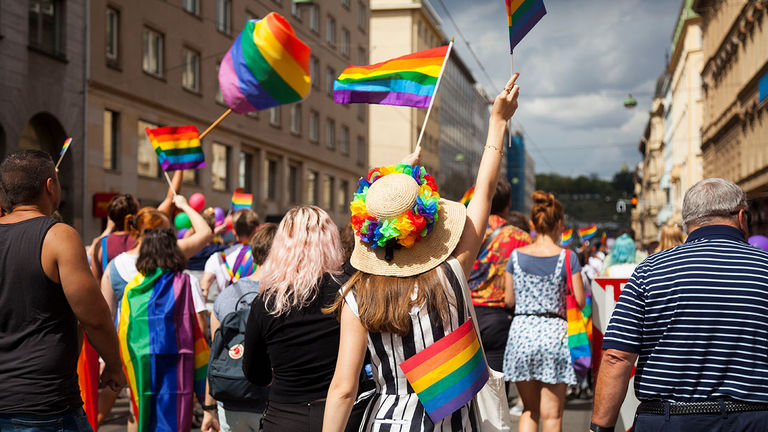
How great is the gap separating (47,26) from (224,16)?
1068 cm

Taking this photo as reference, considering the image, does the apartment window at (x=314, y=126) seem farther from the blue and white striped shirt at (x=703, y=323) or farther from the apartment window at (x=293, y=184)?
the blue and white striped shirt at (x=703, y=323)

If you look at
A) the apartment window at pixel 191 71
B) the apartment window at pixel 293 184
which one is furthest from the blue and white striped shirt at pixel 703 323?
the apartment window at pixel 293 184

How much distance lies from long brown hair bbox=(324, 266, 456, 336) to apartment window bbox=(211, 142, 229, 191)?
26749 mm

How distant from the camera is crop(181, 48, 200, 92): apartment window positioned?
27002 mm

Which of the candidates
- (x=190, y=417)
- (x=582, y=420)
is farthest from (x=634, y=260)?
(x=190, y=417)

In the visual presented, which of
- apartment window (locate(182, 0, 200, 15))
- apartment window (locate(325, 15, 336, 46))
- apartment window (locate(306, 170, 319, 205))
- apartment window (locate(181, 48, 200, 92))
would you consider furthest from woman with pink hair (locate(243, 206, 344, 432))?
apartment window (locate(325, 15, 336, 46))

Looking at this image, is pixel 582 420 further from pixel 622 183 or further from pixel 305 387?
pixel 622 183

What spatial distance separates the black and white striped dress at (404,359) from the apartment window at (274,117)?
3172 cm

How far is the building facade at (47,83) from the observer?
18.2m

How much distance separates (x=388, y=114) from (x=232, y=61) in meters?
54.8

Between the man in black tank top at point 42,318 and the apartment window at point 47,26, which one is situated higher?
the apartment window at point 47,26

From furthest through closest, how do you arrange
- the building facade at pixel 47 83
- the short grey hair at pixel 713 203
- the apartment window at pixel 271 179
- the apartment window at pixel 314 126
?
the apartment window at pixel 314 126 < the apartment window at pixel 271 179 < the building facade at pixel 47 83 < the short grey hair at pixel 713 203

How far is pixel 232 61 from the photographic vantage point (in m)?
8.60

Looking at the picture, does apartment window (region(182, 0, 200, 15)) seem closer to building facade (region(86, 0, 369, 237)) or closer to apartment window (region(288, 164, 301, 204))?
building facade (region(86, 0, 369, 237))
